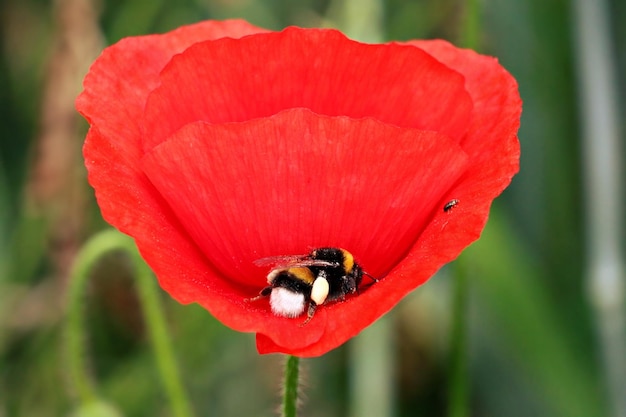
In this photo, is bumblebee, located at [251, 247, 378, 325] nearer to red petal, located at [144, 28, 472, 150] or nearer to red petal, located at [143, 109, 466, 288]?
red petal, located at [143, 109, 466, 288]

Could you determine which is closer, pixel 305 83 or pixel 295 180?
pixel 295 180


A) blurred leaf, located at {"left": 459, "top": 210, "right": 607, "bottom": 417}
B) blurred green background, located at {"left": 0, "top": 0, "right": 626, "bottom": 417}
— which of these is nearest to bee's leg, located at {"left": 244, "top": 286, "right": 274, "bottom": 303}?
blurred green background, located at {"left": 0, "top": 0, "right": 626, "bottom": 417}

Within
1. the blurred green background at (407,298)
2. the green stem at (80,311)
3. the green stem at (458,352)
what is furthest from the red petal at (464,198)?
the blurred green background at (407,298)

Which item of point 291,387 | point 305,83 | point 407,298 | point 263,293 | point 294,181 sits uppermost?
point 407,298

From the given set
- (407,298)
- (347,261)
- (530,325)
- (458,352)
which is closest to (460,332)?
(458,352)

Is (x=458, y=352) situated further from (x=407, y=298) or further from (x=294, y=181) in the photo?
(x=407, y=298)

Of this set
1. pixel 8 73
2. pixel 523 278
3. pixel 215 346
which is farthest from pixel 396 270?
pixel 8 73
